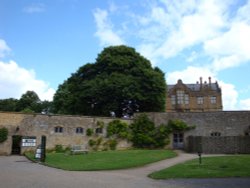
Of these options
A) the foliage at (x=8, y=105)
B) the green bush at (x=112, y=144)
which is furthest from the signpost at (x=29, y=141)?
the foliage at (x=8, y=105)

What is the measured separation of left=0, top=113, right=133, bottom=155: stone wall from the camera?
1103 inches

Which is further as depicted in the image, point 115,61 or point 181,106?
point 181,106

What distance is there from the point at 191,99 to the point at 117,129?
3612 centimetres

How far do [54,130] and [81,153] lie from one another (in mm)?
4993

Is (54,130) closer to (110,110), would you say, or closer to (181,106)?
(110,110)

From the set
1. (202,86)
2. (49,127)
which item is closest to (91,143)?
(49,127)

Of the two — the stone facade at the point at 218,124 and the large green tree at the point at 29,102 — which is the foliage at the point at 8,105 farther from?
the stone facade at the point at 218,124

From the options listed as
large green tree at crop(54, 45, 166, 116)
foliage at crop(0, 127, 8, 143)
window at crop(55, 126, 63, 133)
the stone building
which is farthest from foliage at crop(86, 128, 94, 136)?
the stone building

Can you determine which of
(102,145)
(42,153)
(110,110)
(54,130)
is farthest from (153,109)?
(42,153)

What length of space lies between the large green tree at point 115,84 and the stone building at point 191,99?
69.8ft

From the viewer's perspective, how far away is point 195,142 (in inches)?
1188

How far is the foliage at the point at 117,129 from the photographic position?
107 ft

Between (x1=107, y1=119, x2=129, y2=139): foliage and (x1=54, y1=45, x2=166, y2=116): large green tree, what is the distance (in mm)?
6442

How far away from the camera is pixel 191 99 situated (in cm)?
6569
